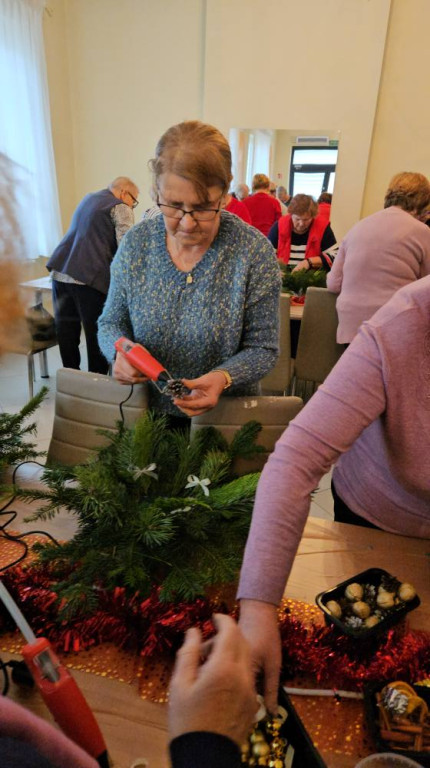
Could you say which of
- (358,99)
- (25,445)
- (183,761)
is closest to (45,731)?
(183,761)

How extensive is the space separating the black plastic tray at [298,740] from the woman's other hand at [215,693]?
12cm

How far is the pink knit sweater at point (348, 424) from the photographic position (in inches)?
27.7

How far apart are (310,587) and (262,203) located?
4232 mm

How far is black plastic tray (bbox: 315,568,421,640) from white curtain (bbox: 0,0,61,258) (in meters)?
4.11

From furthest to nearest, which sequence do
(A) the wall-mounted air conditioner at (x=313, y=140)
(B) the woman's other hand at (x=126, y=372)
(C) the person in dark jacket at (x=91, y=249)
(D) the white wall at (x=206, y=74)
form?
(A) the wall-mounted air conditioner at (x=313, y=140) → (D) the white wall at (x=206, y=74) → (C) the person in dark jacket at (x=91, y=249) → (B) the woman's other hand at (x=126, y=372)

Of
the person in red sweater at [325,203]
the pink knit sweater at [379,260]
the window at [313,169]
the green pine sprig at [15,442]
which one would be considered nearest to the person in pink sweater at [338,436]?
the green pine sprig at [15,442]

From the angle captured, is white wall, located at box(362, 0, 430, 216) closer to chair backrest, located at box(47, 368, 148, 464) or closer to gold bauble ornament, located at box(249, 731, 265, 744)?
chair backrest, located at box(47, 368, 148, 464)

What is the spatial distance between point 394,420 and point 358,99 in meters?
4.60

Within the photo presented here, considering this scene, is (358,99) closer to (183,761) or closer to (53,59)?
(53,59)

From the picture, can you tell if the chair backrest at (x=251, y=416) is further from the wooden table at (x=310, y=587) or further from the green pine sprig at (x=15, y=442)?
the green pine sprig at (x=15, y=442)

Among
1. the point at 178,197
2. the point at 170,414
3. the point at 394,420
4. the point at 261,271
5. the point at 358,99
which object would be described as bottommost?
the point at 170,414

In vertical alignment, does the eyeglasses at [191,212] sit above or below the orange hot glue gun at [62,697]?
above

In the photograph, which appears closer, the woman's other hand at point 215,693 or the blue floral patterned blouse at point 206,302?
the woman's other hand at point 215,693

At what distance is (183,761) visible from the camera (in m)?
0.44
